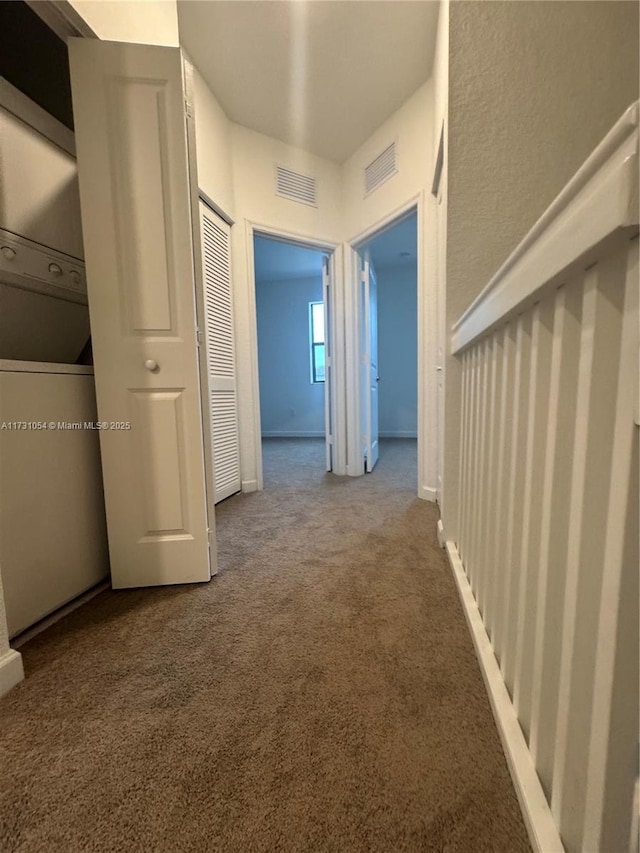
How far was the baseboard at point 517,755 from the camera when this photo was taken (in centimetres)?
59

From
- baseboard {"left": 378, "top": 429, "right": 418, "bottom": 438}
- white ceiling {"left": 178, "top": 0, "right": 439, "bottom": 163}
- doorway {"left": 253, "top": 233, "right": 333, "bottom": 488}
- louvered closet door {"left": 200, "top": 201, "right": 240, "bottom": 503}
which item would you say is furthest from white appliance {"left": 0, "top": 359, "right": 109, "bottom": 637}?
baseboard {"left": 378, "top": 429, "right": 418, "bottom": 438}

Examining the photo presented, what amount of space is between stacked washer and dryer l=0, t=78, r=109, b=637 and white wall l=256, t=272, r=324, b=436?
476 centimetres

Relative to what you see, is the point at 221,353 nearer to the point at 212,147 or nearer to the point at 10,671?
the point at 212,147

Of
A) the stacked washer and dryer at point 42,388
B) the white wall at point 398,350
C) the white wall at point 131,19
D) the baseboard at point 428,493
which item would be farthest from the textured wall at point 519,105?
the white wall at point 398,350

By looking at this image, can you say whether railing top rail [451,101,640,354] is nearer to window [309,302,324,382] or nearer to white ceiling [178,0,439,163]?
white ceiling [178,0,439,163]

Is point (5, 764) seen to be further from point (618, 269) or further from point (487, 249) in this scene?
point (487, 249)

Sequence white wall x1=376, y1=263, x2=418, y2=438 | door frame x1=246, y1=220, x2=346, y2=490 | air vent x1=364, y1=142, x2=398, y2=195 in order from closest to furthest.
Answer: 1. air vent x1=364, y1=142, x2=398, y2=195
2. door frame x1=246, y1=220, x2=346, y2=490
3. white wall x1=376, y1=263, x2=418, y2=438

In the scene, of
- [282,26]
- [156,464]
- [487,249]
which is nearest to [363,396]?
[487,249]

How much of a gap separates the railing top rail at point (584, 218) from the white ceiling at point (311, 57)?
2.26 m

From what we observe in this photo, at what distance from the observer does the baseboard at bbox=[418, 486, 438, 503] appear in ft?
8.38

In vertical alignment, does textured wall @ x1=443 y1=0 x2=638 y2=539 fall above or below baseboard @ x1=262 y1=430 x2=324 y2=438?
above

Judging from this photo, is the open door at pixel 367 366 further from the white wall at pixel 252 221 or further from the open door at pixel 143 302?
the open door at pixel 143 302

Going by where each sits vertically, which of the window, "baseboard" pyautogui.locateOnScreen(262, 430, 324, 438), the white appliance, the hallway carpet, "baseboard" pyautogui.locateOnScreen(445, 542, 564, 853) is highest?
the window

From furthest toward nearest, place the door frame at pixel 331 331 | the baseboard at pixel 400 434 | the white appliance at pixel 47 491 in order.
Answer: the baseboard at pixel 400 434, the door frame at pixel 331 331, the white appliance at pixel 47 491
